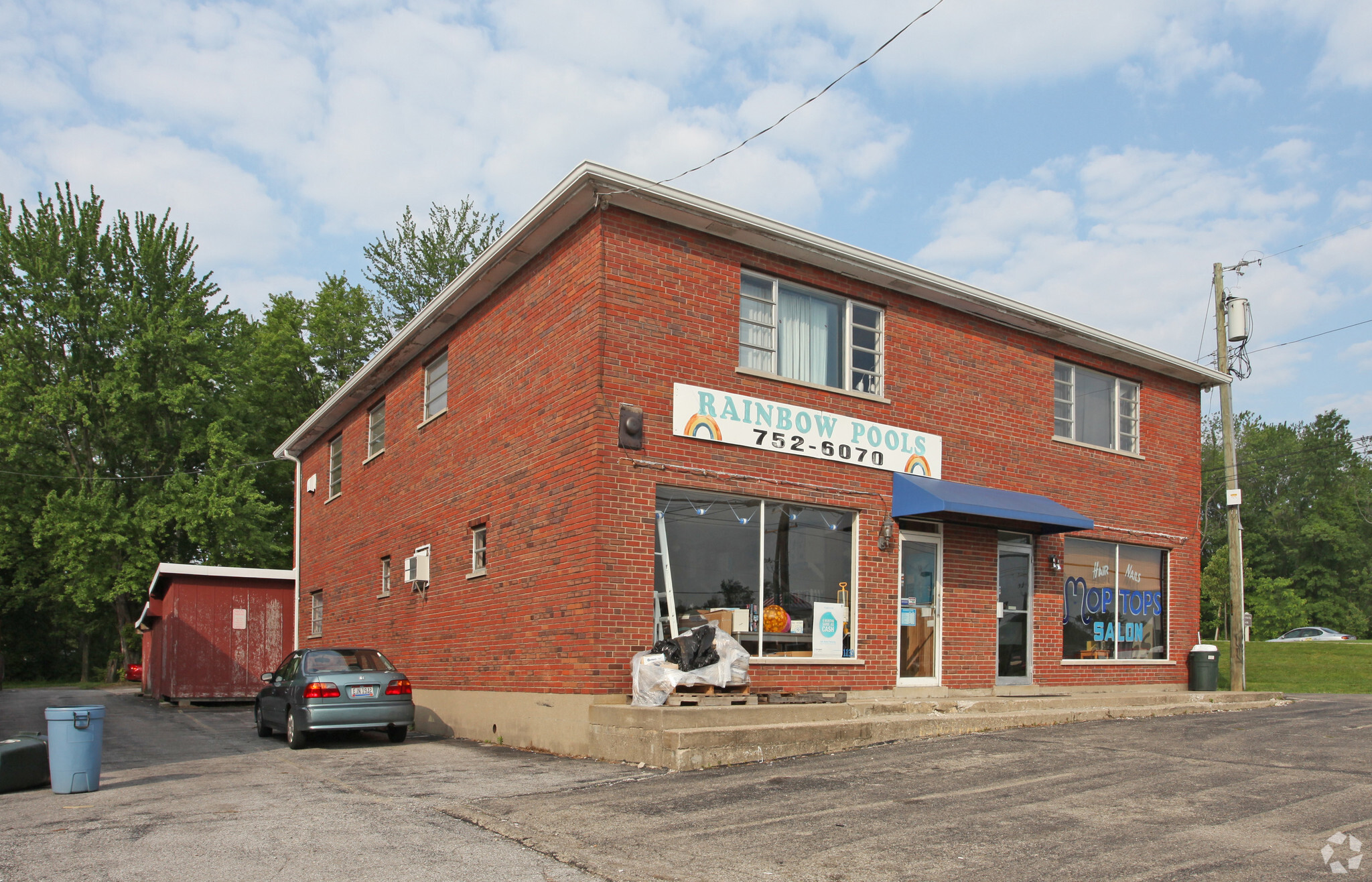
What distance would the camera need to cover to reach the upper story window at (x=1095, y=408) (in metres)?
17.8

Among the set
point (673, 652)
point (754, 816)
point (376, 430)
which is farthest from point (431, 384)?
point (754, 816)

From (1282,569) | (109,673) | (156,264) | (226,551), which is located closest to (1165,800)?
(226,551)

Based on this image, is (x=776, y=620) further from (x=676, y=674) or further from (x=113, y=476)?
(x=113, y=476)

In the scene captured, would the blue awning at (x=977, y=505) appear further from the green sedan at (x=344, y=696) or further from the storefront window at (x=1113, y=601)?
the green sedan at (x=344, y=696)

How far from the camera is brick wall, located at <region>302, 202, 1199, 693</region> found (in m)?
12.5

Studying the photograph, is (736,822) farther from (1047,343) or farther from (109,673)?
(109,673)

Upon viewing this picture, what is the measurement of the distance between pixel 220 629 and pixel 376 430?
8.51 m

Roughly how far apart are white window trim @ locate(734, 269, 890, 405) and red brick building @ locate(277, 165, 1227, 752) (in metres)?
0.05

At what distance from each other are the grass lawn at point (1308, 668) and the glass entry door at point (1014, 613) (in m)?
10.7

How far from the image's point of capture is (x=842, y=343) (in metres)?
14.8

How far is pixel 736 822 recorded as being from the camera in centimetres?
798

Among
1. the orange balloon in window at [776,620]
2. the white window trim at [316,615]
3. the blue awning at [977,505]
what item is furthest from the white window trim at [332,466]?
the blue awning at [977,505]

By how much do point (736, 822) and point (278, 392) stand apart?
37.9 metres

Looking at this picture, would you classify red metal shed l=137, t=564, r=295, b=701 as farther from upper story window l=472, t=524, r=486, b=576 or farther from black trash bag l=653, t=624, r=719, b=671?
black trash bag l=653, t=624, r=719, b=671
